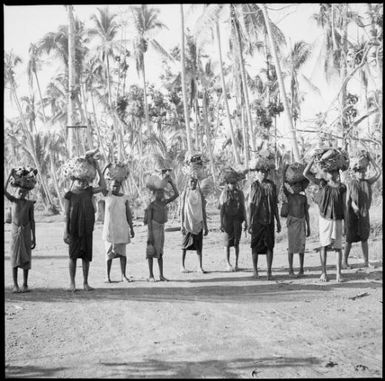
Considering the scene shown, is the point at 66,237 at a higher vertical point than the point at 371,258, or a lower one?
higher

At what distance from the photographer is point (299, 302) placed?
6.18m

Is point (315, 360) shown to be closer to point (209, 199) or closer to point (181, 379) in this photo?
point (181, 379)

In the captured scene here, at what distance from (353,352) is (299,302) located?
75.5 inches

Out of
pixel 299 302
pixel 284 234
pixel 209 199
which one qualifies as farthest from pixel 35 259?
pixel 209 199

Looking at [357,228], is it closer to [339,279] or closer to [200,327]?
[339,279]

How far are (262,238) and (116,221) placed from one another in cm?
232

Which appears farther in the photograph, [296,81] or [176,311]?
[296,81]

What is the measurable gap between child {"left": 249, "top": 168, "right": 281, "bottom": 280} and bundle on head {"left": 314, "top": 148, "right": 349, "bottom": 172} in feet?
2.93

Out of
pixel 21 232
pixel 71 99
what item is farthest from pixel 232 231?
pixel 71 99

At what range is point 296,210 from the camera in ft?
→ 26.8

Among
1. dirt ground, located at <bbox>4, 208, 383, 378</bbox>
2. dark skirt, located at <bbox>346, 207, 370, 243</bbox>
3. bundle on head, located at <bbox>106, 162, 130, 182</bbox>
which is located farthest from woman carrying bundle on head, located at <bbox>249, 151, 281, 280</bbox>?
bundle on head, located at <bbox>106, 162, 130, 182</bbox>

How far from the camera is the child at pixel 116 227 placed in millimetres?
7902

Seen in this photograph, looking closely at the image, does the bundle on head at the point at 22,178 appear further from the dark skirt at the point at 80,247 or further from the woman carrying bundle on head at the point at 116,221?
the woman carrying bundle on head at the point at 116,221

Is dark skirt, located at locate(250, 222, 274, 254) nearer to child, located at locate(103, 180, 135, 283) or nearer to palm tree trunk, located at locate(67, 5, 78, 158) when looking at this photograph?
child, located at locate(103, 180, 135, 283)
